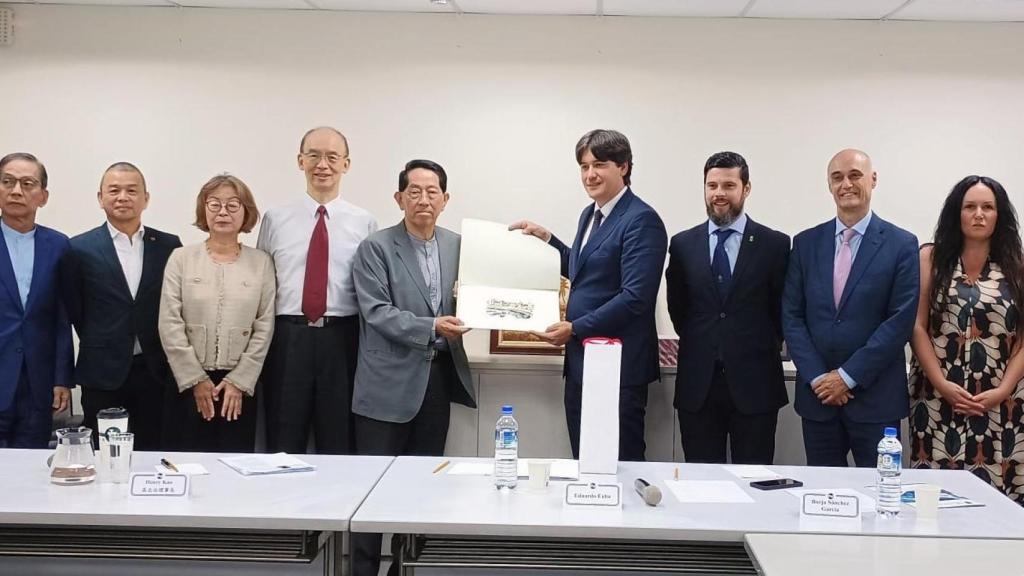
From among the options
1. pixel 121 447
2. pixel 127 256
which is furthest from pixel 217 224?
pixel 121 447

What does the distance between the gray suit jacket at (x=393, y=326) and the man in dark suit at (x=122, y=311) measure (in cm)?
83

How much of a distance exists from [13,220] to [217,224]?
86cm

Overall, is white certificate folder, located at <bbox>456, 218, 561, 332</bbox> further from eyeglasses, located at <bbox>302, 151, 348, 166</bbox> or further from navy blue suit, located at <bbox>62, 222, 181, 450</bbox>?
navy blue suit, located at <bbox>62, 222, 181, 450</bbox>

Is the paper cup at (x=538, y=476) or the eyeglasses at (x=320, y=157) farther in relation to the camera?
the eyeglasses at (x=320, y=157)

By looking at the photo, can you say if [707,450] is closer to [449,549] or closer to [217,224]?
[449,549]

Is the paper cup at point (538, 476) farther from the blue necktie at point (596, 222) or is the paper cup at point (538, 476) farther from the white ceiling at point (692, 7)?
the white ceiling at point (692, 7)

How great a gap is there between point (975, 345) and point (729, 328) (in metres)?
0.93

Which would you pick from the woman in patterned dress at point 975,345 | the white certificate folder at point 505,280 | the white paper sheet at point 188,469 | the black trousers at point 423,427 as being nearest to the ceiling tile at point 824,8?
the woman in patterned dress at point 975,345

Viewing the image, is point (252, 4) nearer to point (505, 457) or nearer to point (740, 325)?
point (740, 325)

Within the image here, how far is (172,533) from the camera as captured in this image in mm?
2186

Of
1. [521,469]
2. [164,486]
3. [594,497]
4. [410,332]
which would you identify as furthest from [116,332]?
[594,497]

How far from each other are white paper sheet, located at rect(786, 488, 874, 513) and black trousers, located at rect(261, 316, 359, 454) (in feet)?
6.29

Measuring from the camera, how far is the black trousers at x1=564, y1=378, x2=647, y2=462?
3.53m

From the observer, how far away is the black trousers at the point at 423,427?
355 centimetres
